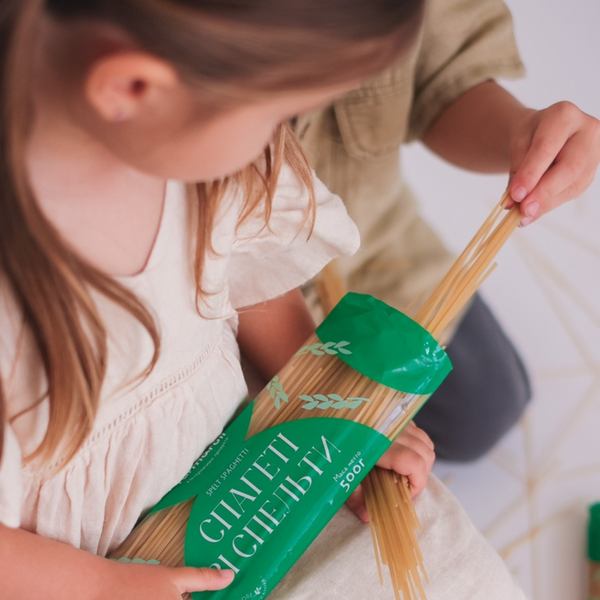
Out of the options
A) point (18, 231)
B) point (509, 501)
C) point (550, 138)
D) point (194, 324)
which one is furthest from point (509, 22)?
point (509, 501)

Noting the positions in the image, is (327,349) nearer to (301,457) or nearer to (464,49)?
(301,457)

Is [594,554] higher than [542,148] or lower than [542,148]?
lower

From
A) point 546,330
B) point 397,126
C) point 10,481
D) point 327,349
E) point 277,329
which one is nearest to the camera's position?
point 10,481

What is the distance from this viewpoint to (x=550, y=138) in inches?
26.6

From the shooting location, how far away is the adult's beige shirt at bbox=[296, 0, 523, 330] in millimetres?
883

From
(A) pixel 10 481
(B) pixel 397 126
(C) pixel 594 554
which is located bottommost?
(C) pixel 594 554

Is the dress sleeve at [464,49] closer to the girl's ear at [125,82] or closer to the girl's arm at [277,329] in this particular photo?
the girl's arm at [277,329]

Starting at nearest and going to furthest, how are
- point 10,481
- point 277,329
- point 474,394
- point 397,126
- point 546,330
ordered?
point 10,481, point 277,329, point 397,126, point 474,394, point 546,330

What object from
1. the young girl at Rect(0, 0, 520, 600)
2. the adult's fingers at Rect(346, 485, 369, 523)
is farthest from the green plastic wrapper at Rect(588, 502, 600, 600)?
the adult's fingers at Rect(346, 485, 369, 523)

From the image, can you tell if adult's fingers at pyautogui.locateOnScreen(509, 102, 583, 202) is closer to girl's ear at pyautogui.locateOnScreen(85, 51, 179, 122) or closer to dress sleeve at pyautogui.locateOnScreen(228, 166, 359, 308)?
dress sleeve at pyautogui.locateOnScreen(228, 166, 359, 308)

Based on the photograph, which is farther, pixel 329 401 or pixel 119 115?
pixel 329 401

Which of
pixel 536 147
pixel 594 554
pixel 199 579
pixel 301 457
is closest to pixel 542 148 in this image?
pixel 536 147

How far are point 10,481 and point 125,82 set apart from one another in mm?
315

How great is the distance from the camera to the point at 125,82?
42 centimetres
